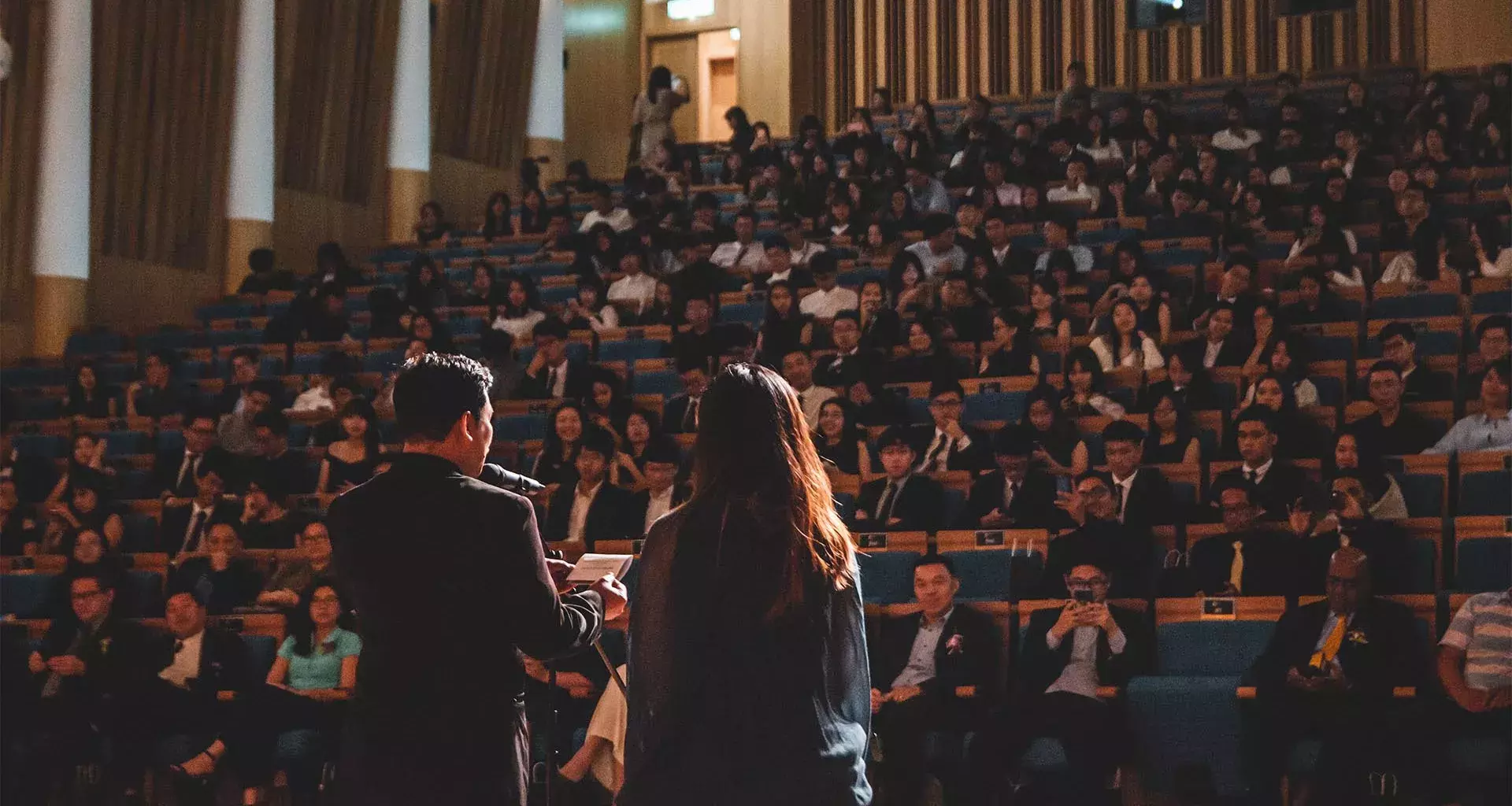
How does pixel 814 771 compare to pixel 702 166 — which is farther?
pixel 702 166

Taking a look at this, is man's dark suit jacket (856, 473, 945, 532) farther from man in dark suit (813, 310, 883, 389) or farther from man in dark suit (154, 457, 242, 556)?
man in dark suit (154, 457, 242, 556)

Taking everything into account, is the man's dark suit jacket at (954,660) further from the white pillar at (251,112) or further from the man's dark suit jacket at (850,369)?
the white pillar at (251,112)

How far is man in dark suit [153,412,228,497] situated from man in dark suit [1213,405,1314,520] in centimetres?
521

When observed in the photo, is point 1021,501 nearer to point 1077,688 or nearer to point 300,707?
point 1077,688

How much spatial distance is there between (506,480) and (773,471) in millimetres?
684

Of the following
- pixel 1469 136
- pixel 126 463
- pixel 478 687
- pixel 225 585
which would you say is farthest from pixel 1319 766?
pixel 1469 136

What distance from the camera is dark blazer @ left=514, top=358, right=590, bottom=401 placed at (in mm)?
9039

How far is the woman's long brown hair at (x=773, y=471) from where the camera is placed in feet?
7.20

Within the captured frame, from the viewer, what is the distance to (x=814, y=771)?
214cm

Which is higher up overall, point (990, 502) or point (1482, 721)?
point (990, 502)

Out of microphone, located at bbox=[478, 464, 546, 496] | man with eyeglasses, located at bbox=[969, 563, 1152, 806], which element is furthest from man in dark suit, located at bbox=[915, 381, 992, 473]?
microphone, located at bbox=[478, 464, 546, 496]

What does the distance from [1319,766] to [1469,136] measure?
7.73 m

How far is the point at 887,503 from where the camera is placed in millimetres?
7082

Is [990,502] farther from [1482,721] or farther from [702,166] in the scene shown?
[702,166]
